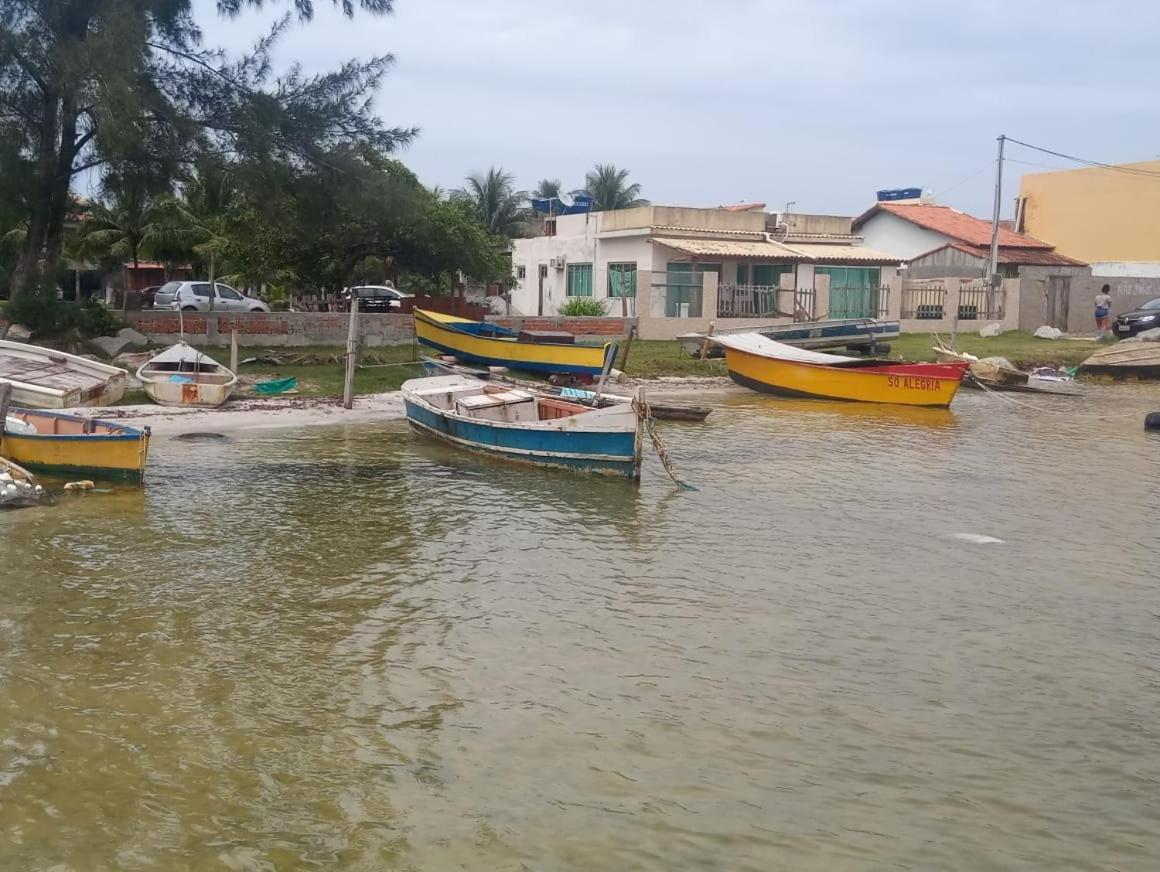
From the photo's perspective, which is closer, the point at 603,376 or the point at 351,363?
the point at 603,376

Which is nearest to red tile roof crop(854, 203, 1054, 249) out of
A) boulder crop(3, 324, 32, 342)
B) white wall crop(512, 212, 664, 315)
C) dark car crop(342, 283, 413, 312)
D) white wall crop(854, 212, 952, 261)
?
Result: white wall crop(854, 212, 952, 261)

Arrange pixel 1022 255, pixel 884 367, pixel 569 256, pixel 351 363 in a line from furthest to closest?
pixel 1022 255, pixel 569 256, pixel 884 367, pixel 351 363

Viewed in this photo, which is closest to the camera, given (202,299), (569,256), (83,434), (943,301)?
(83,434)

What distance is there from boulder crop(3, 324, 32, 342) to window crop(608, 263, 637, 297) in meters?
17.6

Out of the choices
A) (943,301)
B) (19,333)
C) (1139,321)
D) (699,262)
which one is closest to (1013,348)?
(1139,321)

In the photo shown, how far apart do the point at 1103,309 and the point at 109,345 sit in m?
29.1

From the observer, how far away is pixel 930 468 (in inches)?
647

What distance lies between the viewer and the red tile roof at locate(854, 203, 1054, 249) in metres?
43.7

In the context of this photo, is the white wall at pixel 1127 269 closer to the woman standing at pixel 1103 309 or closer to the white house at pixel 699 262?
the woman standing at pixel 1103 309

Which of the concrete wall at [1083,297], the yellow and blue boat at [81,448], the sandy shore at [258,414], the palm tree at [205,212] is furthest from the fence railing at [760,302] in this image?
the yellow and blue boat at [81,448]

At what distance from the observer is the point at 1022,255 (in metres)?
43.1

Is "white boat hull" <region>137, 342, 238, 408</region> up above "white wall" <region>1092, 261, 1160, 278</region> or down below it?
below

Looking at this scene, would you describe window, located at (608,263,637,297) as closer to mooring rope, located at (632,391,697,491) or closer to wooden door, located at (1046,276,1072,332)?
wooden door, located at (1046,276,1072,332)

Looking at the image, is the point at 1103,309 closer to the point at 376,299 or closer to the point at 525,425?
the point at 376,299
